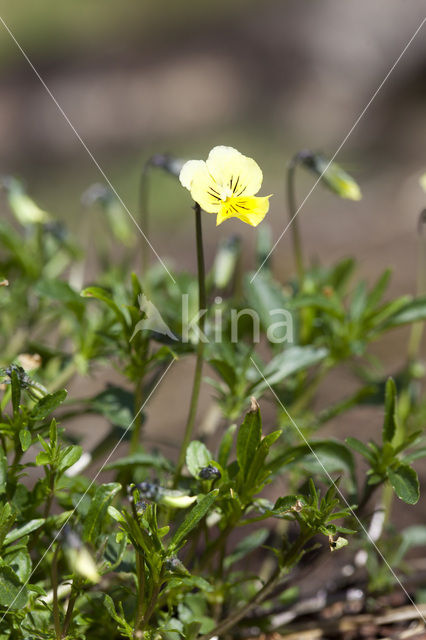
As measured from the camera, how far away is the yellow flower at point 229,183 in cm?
87

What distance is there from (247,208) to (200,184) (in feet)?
0.28

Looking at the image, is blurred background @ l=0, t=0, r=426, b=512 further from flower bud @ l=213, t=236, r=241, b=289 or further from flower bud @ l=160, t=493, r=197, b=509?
flower bud @ l=160, t=493, r=197, b=509

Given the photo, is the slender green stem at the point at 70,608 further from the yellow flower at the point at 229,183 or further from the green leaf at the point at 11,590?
the yellow flower at the point at 229,183

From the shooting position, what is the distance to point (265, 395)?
1.32m

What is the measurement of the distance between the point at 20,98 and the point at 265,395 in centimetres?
405

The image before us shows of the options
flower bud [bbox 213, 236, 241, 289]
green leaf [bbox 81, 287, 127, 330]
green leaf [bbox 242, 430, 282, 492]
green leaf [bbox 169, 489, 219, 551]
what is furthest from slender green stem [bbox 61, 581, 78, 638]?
flower bud [bbox 213, 236, 241, 289]

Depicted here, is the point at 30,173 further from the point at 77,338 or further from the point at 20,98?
the point at 77,338

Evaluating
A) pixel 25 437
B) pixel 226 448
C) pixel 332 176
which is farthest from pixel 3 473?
pixel 332 176

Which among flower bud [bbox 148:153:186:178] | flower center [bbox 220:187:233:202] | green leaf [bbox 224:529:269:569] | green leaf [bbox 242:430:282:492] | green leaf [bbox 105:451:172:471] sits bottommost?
green leaf [bbox 224:529:269:569]

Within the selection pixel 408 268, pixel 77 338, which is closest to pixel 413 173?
pixel 408 268

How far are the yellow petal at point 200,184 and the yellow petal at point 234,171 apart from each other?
0.03 meters

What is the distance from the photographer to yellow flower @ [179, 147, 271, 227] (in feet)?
2.86

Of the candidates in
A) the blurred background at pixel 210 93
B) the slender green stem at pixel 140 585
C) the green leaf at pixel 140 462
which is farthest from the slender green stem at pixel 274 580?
the blurred background at pixel 210 93

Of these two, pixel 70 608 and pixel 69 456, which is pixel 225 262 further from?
pixel 70 608
